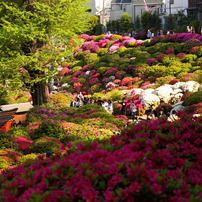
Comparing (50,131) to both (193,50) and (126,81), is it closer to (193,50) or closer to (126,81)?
(126,81)

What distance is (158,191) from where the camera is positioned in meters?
3.57

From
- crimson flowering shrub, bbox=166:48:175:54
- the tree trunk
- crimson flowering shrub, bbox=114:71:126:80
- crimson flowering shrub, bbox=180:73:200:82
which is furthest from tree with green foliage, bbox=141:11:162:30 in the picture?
the tree trunk

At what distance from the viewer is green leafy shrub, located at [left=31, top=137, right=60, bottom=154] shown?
33.5 ft

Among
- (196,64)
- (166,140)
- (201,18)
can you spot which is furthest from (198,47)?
(166,140)

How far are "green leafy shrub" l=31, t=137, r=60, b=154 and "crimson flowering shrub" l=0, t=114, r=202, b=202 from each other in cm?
534

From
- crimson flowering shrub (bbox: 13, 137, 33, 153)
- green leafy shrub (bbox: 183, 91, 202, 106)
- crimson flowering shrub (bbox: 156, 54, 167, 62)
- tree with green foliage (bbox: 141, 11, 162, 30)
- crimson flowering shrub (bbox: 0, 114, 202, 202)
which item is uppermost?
tree with green foliage (bbox: 141, 11, 162, 30)

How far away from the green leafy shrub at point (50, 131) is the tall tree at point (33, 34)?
6987 millimetres

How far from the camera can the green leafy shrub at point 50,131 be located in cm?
1207

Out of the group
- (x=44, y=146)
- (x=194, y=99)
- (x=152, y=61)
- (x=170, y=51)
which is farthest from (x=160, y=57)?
(x=44, y=146)

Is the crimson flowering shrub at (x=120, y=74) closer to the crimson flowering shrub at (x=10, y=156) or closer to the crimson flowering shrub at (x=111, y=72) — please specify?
the crimson flowering shrub at (x=111, y=72)

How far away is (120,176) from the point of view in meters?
3.82

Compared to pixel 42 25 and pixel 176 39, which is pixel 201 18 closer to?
pixel 176 39

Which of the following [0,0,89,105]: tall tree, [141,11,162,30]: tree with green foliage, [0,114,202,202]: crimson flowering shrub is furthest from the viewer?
[141,11,162,30]: tree with green foliage

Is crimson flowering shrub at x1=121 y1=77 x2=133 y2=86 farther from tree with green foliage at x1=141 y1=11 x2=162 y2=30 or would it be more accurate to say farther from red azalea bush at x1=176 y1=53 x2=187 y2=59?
tree with green foliage at x1=141 y1=11 x2=162 y2=30
